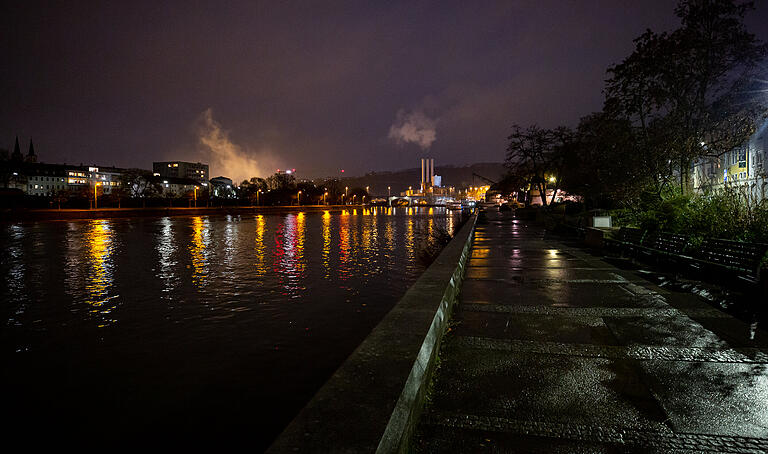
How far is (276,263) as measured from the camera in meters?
13.9

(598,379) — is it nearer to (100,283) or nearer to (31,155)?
(100,283)

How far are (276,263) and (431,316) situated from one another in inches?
402

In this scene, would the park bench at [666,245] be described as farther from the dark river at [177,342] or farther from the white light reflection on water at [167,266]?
the white light reflection on water at [167,266]

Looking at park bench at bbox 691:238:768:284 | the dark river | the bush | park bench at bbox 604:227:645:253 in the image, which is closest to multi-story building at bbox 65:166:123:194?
the dark river

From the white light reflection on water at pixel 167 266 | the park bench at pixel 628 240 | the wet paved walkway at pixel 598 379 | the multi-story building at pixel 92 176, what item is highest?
the multi-story building at pixel 92 176

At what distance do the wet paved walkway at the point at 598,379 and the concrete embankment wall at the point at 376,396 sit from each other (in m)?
0.37

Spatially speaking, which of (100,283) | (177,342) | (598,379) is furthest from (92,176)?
(598,379)

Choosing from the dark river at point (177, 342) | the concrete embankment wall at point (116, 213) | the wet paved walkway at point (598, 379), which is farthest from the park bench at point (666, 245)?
the concrete embankment wall at point (116, 213)

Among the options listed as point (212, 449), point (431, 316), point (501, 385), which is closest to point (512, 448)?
point (501, 385)

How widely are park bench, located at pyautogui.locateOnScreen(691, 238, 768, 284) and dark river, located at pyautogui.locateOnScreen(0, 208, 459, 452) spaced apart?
6.44 metres

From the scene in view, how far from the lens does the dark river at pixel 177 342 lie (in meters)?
4.29

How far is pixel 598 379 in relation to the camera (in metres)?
3.99

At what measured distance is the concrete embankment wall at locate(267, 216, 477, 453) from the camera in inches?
87.4

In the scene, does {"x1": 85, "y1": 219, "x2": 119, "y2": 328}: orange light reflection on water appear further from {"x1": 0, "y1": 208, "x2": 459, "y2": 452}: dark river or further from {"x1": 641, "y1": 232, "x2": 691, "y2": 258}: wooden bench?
{"x1": 641, "y1": 232, "x2": 691, "y2": 258}: wooden bench
